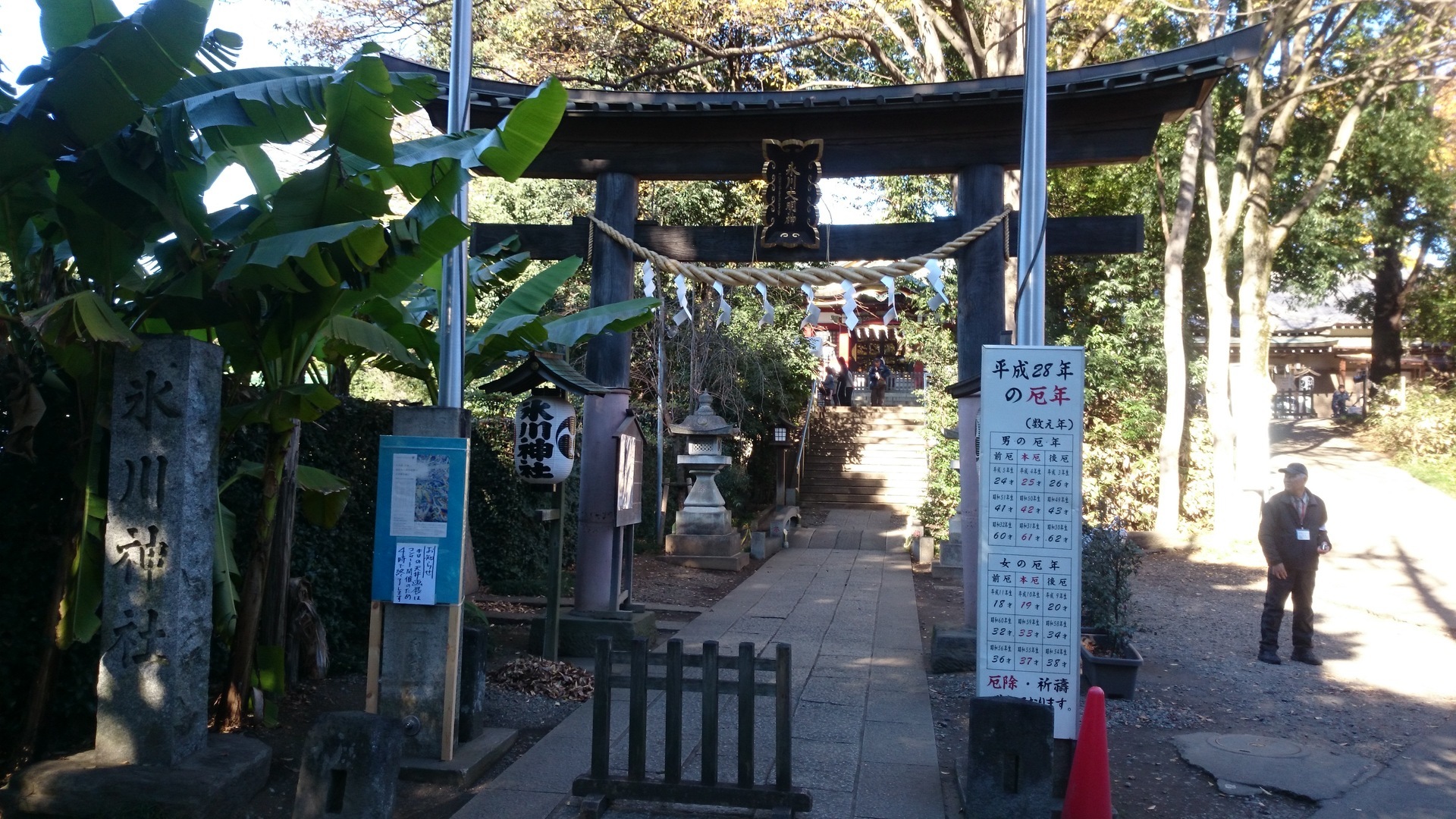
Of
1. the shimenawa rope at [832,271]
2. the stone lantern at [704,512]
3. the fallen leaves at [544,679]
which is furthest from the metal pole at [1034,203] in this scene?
the stone lantern at [704,512]

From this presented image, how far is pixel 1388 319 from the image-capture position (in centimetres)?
2934

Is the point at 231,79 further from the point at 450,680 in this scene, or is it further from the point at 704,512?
the point at 704,512

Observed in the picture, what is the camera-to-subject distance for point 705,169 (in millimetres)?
9430

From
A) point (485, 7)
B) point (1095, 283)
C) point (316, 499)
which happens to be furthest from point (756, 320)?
point (316, 499)

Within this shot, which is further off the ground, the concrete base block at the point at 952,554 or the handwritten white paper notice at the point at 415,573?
the handwritten white paper notice at the point at 415,573

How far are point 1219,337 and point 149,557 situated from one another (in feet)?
53.1

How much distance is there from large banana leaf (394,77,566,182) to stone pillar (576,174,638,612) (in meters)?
3.55

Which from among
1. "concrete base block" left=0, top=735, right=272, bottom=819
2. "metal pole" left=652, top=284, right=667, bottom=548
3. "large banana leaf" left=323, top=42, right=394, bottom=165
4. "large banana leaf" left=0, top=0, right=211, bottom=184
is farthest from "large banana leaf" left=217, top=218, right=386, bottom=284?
"metal pole" left=652, top=284, right=667, bottom=548

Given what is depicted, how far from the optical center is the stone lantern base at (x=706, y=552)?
1567 centimetres

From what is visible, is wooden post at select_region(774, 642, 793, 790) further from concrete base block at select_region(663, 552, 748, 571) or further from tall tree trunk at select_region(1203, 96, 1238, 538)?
tall tree trunk at select_region(1203, 96, 1238, 538)

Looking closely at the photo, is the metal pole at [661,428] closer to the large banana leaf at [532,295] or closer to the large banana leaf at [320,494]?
the large banana leaf at [532,295]

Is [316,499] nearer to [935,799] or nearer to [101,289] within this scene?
[101,289]

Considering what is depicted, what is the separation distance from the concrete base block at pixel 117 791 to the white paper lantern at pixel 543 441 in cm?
356

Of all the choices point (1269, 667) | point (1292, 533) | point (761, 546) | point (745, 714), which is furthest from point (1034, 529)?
point (761, 546)
